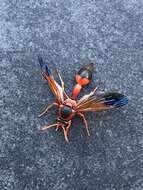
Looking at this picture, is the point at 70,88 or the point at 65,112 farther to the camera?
the point at 70,88

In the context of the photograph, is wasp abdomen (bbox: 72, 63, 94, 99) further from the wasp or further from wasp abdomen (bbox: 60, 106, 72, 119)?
wasp abdomen (bbox: 60, 106, 72, 119)

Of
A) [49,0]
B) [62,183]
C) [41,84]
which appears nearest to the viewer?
[62,183]

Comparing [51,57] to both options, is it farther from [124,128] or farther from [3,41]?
[124,128]

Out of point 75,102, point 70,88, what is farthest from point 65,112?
point 70,88

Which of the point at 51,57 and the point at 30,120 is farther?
the point at 51,57

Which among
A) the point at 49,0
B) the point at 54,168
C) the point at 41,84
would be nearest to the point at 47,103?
the point at 41,84

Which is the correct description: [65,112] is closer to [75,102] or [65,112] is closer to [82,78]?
[75,102]
